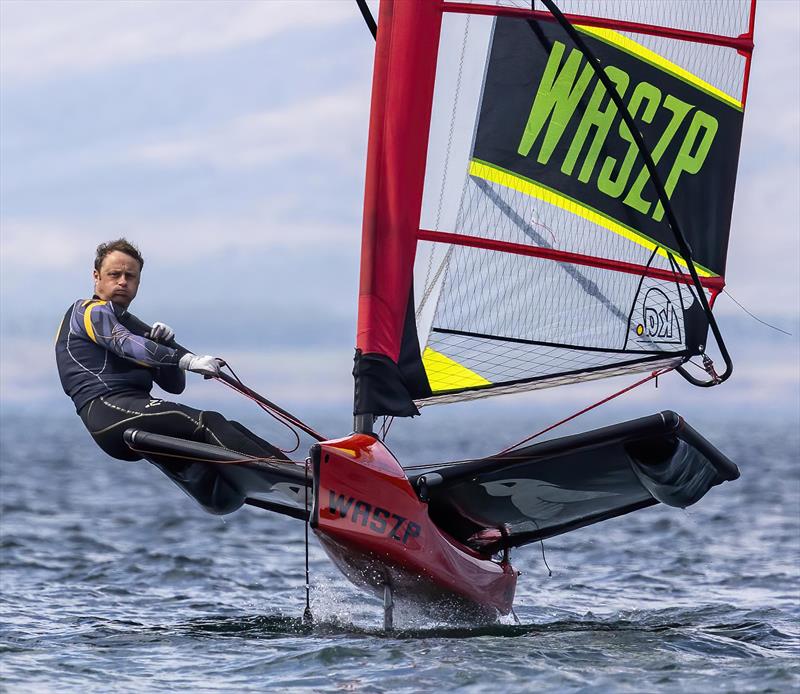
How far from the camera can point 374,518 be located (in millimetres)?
5992

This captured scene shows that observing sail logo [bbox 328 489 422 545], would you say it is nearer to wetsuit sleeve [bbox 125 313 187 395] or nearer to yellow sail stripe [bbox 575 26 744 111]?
wetsuit sleeve [bbox 125 313 187 395]

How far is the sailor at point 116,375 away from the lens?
20.5 ft

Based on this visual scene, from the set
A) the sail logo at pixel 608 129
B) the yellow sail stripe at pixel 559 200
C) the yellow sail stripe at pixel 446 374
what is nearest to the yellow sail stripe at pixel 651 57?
the sail logo at pixel 608 129

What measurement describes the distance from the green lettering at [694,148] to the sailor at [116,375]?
2.73 m

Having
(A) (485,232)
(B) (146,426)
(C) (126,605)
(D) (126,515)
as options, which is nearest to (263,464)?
(B) (146,426)

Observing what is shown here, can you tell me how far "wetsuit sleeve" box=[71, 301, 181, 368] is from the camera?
607cm

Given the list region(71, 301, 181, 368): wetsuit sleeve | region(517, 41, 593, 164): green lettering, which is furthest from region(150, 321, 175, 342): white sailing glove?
region(517, 41, 593, 164): green lettering

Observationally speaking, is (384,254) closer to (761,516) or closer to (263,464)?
(263,464)

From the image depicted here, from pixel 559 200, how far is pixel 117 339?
2.46m

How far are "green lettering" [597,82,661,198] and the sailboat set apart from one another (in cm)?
1

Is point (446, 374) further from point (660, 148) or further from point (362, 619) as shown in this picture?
point (660, 148)

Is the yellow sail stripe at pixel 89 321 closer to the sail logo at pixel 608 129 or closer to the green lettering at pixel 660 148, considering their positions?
the sail logo at pixel 608 129

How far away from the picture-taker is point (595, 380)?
7.28m

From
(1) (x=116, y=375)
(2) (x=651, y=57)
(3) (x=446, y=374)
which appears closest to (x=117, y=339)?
(1) (x=116, y=375)
